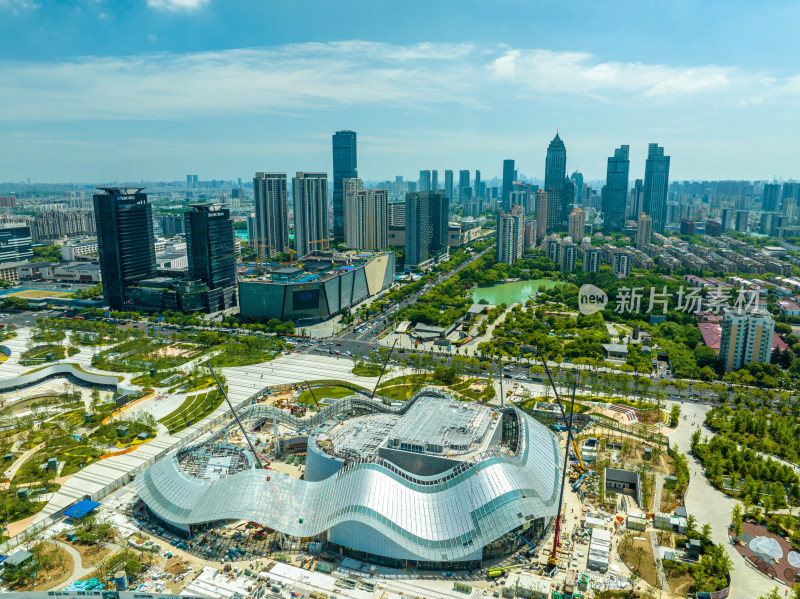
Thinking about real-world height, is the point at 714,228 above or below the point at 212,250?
below

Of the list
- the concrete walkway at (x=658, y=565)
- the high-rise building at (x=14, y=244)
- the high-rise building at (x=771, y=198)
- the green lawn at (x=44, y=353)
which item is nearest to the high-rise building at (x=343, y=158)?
the high-rise building at (x=14, y=244)

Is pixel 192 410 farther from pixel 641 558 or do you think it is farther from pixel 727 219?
pixel 727 219

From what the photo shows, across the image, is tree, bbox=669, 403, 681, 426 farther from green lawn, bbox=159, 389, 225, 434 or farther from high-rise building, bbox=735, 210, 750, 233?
high-rise building, bbox=735, 210, 750, 233

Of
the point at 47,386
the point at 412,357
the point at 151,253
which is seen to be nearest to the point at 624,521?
the point at 412,357

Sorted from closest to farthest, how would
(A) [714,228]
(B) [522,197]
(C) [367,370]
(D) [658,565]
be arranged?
(D) [658,565] < (C) [367,370] < (A) [714,228] < (B) [522,197]

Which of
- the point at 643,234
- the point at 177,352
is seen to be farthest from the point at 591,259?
the point at 177,352

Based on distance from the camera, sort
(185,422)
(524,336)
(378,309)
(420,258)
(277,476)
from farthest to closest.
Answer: (420,258)
(378,309)
(524,336)
(185,422)
(277,476)

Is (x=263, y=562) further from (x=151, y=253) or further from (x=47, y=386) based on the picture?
(x=151, y=253)
